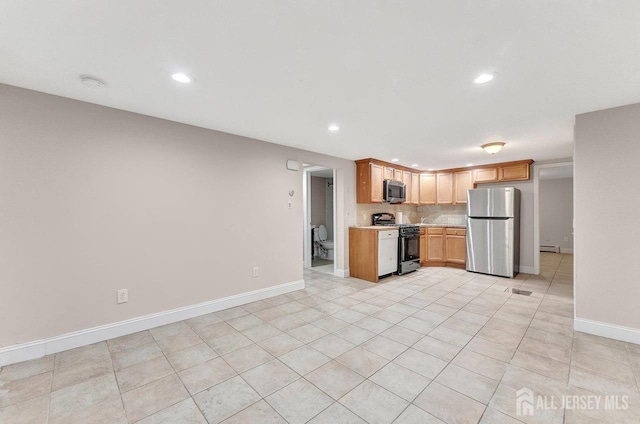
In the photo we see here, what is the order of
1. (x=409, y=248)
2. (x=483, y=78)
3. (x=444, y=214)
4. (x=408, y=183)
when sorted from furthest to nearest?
1. (x=444, y=214)
2. (x=408, y=183)
3. (x=409, y=248)
4. (x=483, y=78)

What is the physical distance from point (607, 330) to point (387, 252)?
9.29ft

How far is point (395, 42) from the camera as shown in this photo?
5.19 ft

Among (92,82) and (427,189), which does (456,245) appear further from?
(92,82)

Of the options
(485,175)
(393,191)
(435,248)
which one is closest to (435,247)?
(435,248)

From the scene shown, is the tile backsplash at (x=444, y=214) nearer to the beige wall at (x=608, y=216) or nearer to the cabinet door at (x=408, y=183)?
the cabinet door at (x=408, y=183)

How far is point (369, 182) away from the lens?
5051mm

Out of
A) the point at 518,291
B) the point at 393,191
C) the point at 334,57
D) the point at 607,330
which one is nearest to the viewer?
the point at 334,57

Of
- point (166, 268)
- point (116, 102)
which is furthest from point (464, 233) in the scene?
point (116, 102)

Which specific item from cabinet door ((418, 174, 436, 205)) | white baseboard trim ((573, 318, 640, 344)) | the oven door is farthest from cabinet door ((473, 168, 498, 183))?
white baseboard trim ((573, 318, 640, 344))

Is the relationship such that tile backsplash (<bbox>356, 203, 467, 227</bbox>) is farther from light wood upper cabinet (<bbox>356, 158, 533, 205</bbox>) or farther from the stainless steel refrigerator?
the stainless steel refrigerator

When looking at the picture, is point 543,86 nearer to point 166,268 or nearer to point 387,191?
point 387,191

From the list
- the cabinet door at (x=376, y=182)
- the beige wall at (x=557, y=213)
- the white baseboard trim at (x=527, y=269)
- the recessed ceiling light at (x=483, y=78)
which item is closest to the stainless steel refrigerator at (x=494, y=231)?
the white baseboard trim at (x=527, y=269)

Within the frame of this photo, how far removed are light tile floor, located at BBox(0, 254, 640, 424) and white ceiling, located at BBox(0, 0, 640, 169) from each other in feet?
7.58

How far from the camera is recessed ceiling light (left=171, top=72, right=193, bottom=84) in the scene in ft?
6.46
